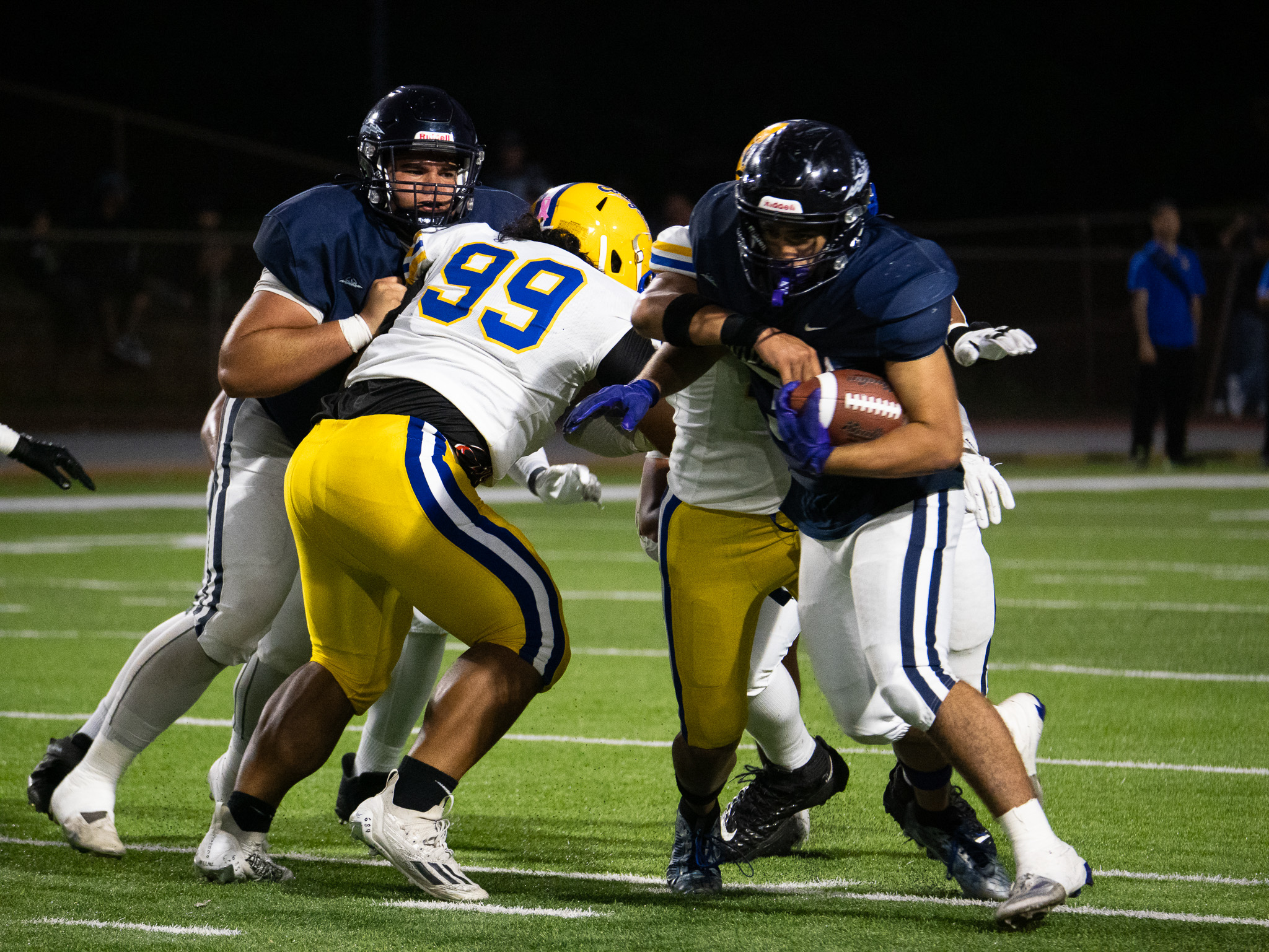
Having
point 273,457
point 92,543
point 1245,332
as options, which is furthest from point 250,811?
point 1245,332

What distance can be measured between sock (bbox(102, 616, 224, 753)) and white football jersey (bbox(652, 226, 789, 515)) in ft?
4.07

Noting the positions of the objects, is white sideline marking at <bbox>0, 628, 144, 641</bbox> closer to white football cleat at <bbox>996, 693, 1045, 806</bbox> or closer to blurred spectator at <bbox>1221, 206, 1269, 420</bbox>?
white football cleat at <bbox>996, 693, 1045, 806</bbox>

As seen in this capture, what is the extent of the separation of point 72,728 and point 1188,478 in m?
9.97

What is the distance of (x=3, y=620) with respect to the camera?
7477mm

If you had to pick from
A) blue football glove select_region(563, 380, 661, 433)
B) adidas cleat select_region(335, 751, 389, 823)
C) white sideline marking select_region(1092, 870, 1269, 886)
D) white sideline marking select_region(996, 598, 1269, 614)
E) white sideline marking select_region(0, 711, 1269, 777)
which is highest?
blue football glove select_region(563, 380, 661, 433)

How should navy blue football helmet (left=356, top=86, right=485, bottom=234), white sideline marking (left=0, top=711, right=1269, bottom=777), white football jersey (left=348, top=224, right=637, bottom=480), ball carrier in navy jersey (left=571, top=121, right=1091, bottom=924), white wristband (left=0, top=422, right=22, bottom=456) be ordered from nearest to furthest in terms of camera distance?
ball carrier in navy jersey (left=571, top=121, right=1091, bottom=924)
white football jersey (left=348, top=224, right=637, bottom=480)
navy blue football helmet (left=356, top=86, right=485, bottom=234)
white wristband (left=0, top=422, right=22, bottom=456)
white sideline marking (left=0, top=711, right=1269, bottom=777)

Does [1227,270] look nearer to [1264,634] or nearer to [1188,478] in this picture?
[1188,478]

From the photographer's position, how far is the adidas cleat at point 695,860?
370 centimetres

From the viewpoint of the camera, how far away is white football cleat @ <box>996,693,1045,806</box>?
3533mm

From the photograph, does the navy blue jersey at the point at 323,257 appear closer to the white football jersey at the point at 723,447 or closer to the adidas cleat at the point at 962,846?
the white football jersey at the point at 723,447

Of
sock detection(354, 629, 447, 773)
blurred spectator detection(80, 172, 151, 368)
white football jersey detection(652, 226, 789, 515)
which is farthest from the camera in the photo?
blurred spectator detection(80, 172, 151, 368)

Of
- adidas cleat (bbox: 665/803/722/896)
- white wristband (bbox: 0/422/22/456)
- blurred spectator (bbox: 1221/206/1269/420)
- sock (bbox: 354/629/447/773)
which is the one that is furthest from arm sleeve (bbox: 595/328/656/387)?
blurred spectator (bbox: 1221/206/1269/420)

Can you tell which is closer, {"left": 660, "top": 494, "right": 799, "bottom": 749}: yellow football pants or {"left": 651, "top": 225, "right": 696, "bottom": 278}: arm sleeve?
{"left": 660, "top": 494, "right": 799, "bottom": 749}: yellow football pants

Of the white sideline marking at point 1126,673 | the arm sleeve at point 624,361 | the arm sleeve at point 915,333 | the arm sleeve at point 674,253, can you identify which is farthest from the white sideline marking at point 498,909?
the white sideline marking at point 1126,673
